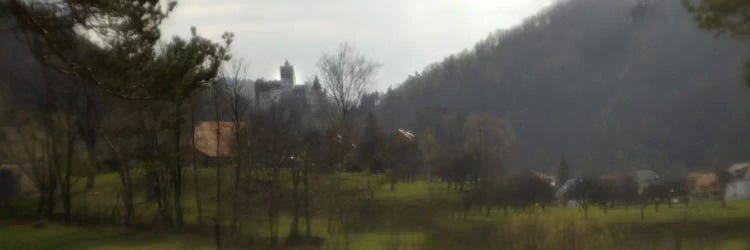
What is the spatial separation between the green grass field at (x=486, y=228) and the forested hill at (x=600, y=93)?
1.47m

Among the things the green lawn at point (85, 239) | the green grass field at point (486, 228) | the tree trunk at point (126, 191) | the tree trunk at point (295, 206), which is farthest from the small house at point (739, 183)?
the tree trunk at point (126, 191)

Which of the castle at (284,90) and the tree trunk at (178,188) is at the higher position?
the castle at (284,90)

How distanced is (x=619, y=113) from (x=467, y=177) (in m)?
5.42

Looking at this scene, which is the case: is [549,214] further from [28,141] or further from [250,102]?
[28,141]

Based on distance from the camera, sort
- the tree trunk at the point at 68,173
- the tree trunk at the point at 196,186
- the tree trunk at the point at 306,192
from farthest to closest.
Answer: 1. the tree trunk at the point at 68,173
2. the tree trunk at the point at 196,186
3. the tree trunk at the point at 306,192

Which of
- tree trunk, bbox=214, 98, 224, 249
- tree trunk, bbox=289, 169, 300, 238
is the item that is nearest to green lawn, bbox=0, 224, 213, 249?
tree trunk, bbox=214, 98, 224, 249

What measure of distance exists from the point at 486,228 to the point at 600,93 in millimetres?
6625

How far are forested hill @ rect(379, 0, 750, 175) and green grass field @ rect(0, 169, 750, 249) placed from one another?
147 centimetres

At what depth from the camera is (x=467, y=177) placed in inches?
719

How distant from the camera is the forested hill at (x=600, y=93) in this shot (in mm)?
18406

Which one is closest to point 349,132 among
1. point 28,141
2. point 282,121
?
point 282,121

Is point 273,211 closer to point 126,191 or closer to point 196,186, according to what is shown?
point 196,186

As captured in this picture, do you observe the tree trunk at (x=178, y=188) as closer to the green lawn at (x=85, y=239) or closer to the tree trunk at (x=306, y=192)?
the green lawn at (x=85, y=239)

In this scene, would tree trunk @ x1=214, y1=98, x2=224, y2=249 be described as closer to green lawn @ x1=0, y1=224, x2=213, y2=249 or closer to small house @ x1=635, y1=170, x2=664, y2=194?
green lawn @ x1=0, y1=224, x2=213, y2=249
